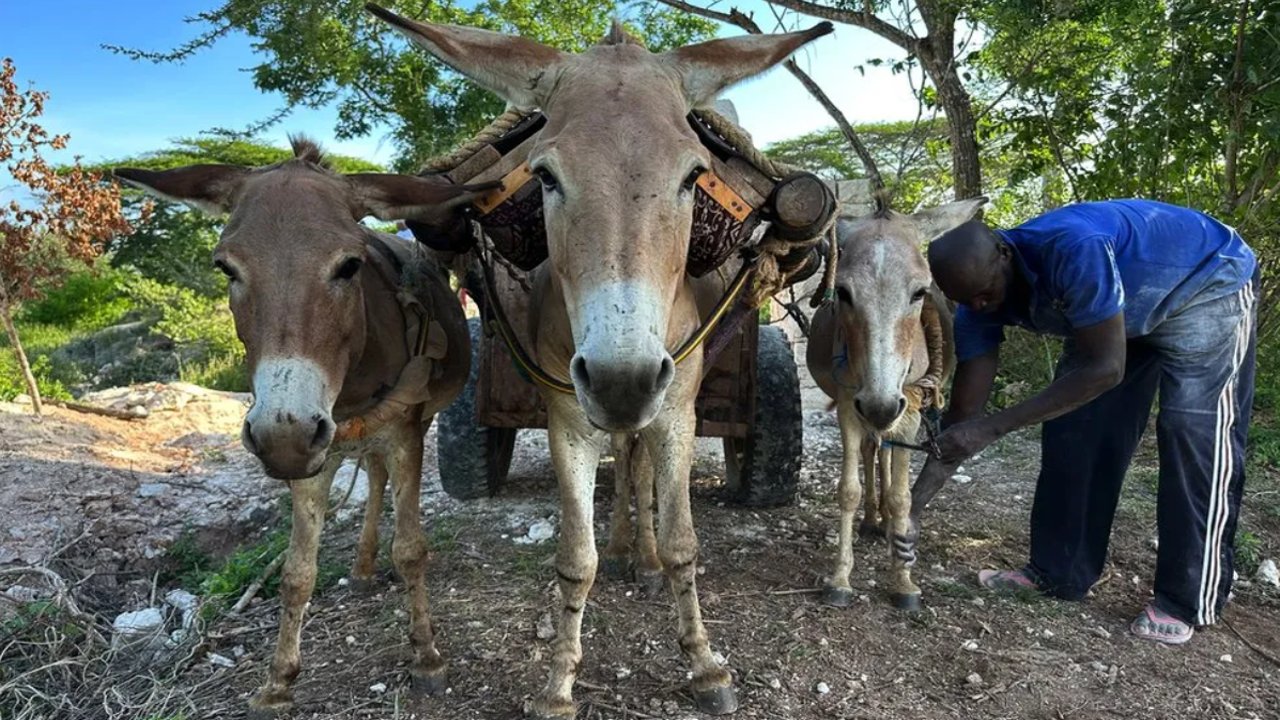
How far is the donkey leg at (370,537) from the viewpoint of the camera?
13.8 ft

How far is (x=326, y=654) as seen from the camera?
357 cm

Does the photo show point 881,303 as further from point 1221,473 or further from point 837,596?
point 1221,473

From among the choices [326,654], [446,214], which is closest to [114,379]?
[326,654]

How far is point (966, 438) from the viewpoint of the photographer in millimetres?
3531

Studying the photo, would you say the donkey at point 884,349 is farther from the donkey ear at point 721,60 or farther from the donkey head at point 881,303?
the donkey ear at point 721,60

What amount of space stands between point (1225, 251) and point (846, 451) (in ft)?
6.40

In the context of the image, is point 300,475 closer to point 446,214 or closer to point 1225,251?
point 446,214

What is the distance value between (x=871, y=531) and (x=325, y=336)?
365cm

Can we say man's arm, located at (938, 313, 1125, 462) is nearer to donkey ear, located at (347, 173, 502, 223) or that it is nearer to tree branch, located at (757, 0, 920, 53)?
donkey ear, located at (347, 173, 502, 223)

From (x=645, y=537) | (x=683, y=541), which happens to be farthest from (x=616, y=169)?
(x=645, y=537)

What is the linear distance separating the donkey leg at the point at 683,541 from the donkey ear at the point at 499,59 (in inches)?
49.2

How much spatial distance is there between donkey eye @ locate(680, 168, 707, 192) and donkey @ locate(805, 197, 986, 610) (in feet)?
4.28

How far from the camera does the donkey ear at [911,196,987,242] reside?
388cm

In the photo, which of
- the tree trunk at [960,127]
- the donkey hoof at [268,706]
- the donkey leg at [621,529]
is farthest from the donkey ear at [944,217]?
the tree trunk at [960,127]
